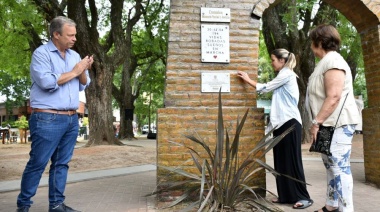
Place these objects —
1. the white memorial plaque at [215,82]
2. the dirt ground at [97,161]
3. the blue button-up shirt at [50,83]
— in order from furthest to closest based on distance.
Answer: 1. the dirt ground at [97,161]
2. the white memorial plaque at [215,82]
3. the blue button-up shirt at [50,83]

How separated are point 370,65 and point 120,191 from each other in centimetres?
452

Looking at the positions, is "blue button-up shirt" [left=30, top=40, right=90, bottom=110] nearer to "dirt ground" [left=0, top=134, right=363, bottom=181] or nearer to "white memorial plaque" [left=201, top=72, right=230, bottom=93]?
"white memorial plaque" [left=201, top=72, right=230, bottom=93]

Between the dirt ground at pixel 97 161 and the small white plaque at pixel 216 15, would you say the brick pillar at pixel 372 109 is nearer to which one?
the small white plaque at pixel 216 15

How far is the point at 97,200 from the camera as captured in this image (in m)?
5.47

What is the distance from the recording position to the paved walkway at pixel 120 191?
16.6ft

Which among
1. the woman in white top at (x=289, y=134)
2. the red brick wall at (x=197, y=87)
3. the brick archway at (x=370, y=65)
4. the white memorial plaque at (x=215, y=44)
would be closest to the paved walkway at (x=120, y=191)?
the woman in white top at (x=289, y=134)

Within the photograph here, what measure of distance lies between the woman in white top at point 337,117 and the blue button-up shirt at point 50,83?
2.57 meters

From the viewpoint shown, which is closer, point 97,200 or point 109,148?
point 97,200

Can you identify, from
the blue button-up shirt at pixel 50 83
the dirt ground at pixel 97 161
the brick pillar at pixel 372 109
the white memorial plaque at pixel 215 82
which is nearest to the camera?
the blue button-up shirt at pixel 50 83

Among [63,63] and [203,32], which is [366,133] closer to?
[203,32]

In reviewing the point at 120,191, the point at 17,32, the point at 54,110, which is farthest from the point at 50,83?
the point at 17,32

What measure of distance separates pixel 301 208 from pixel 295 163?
0.55 m

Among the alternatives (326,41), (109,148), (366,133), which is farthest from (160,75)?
(326,41)

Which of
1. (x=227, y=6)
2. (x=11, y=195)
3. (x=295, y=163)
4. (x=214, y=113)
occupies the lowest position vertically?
(x=11, y=195)
